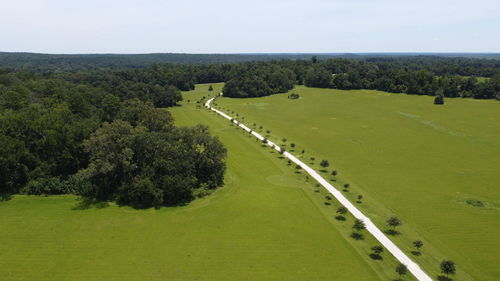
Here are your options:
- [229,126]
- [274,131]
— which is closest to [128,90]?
[229,126]

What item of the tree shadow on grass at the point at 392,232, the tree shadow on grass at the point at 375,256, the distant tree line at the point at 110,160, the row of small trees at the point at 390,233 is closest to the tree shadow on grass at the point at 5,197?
the distant tree line at the point at 110,160

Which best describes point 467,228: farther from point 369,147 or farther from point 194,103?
point 194,103

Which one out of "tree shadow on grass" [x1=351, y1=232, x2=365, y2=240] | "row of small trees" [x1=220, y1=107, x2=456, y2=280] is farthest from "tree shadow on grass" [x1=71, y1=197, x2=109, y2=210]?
"tree shadow on grass" [x1=351, y1=232, x2=365, y2=240]

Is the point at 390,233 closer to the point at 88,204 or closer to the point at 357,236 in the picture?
the point at 357,236

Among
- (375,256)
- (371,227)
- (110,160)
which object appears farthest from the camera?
(110,160)

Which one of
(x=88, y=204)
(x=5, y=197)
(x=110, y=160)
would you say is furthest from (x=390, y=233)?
(x=5, y=197)

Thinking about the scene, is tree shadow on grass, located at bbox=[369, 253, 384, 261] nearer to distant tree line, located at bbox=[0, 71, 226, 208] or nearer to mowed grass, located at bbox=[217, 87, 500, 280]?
mowed grass, located at bbox=[217, 87, 500, 280]

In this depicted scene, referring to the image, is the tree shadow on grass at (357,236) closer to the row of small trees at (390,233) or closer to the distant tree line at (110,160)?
the row of small trees at (390,233)
